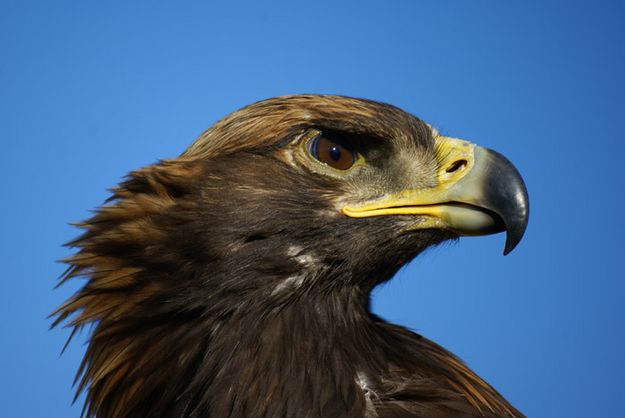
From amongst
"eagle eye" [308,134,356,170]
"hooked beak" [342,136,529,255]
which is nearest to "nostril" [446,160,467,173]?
"hooked beak" [342,136,529,255]

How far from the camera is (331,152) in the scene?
12.1ft

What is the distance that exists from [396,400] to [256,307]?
2.47 feet

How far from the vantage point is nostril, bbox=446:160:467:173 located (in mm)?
3775

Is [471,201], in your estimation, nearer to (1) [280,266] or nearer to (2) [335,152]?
(2) [335,152]

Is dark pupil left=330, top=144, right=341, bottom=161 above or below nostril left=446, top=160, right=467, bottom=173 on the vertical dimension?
below

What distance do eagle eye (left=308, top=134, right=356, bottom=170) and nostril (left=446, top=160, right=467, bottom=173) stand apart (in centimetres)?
48

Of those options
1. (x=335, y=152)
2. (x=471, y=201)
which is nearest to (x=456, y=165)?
(x=471, y=201)

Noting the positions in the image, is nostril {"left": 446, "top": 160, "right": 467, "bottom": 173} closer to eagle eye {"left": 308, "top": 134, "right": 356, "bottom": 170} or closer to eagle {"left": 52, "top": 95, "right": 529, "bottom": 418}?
eagle {"left": 52, "top": 95, "right": 529, "bottom": 418}

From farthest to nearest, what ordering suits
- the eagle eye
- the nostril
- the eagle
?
the nostril
the eagle eye
the eagle

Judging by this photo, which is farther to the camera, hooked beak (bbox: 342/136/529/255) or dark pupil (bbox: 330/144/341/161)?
dark pupil (bbox: 330/144/341/161)

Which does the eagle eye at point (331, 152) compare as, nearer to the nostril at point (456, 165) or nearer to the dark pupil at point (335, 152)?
the dark pupil at point (335, 152)

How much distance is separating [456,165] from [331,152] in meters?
0.64

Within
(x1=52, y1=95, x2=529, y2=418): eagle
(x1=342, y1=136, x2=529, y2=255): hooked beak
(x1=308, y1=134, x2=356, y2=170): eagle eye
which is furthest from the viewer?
(x1=308, y1=134, x2=356, y2=170): eagle eye

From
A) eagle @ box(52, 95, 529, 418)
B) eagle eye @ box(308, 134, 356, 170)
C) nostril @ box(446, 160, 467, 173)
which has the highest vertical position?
nostril @ box(446, 160, 467, 173)
